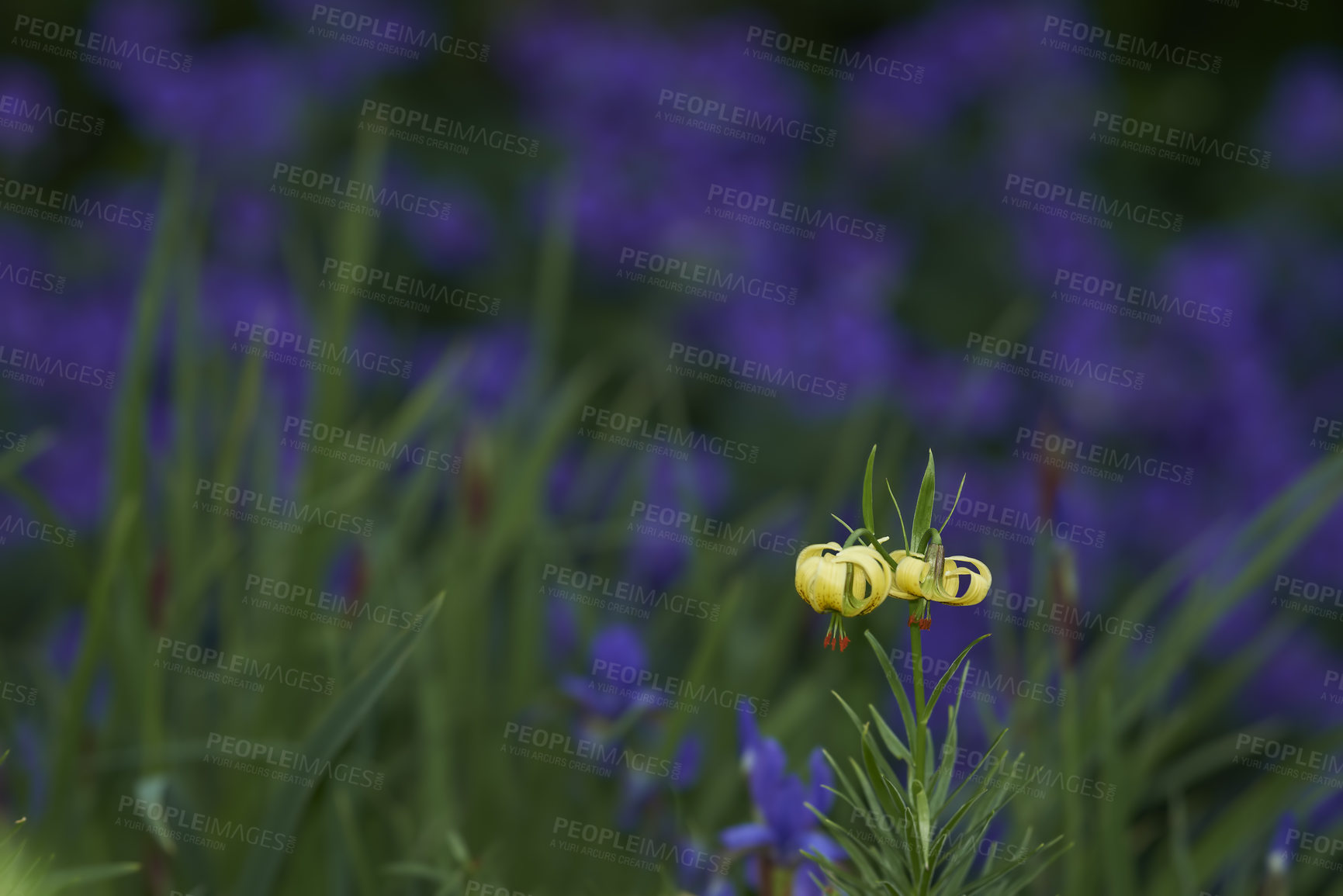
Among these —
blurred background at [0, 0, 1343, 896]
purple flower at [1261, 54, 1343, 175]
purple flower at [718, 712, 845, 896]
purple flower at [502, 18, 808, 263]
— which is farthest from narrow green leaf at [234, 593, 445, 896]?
purple flower at [1261, 54, 1343, 175]

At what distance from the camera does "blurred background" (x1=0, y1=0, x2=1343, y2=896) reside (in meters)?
1.67

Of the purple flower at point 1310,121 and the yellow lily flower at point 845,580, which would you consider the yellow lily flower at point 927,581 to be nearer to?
the yellow lily flower at point 845,580

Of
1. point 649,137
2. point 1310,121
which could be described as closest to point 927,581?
point 649,137

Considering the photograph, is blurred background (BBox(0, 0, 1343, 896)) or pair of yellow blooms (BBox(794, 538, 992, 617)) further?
blurred background (BBox(0, 0, 1343, 896))

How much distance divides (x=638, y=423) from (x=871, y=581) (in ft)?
6.76

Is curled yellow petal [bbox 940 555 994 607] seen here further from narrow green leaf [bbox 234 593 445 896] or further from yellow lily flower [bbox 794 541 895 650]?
narrow green leaf [bbox 234 593 445 896]

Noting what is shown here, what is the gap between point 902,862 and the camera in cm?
94

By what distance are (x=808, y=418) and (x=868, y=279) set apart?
1.96ft

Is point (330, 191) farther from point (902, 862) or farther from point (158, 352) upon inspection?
point (902, 862)

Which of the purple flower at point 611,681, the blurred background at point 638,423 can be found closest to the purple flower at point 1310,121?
the blurred background at point 638,423

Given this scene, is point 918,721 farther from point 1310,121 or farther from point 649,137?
point 1310,121

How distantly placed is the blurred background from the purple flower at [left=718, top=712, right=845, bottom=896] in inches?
0.9

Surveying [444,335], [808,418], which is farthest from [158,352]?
[808,418]

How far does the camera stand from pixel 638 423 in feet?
9.43
